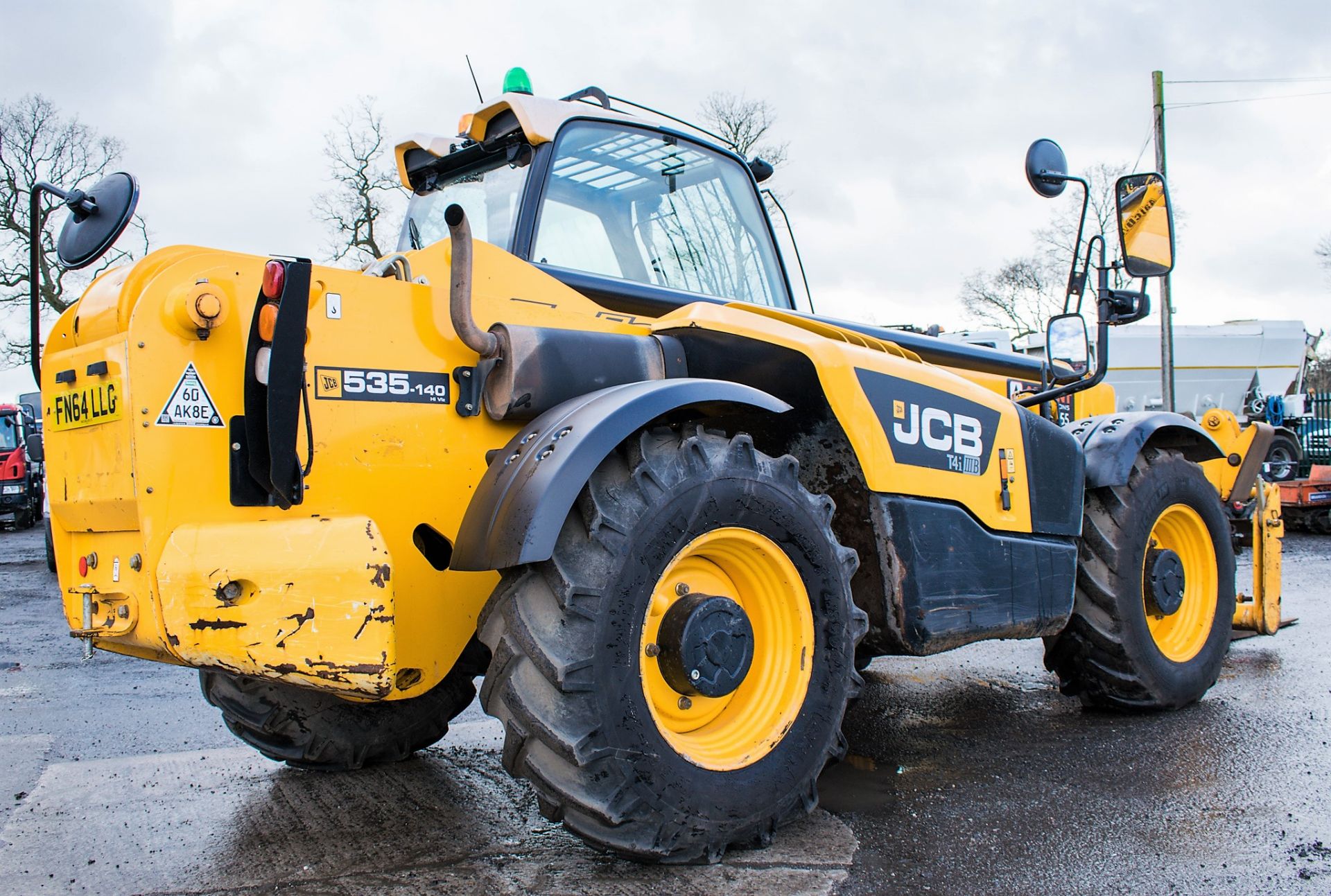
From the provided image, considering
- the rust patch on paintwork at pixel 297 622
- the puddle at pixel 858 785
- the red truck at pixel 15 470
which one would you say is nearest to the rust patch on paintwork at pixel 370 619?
the rust patch on paintwork at pixel 297 622

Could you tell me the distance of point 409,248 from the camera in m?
4.55

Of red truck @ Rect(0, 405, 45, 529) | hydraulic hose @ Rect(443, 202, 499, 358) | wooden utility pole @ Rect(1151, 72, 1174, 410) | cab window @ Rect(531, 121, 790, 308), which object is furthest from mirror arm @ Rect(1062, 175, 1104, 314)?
red truck @ Rect(0, 405, 45, 529)

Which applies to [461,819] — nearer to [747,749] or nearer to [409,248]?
[747,749]

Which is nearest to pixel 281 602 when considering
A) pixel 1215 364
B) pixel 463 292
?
pixel 463 292

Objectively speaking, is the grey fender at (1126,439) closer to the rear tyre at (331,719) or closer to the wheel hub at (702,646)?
the wheel hub at (702,646)

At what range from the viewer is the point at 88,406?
302 cm

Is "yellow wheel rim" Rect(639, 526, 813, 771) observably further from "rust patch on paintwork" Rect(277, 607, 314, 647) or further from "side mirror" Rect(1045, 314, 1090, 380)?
"side mirror" Rect(1045, 314, 1090, 380)

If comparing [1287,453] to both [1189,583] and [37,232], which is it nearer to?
[1189,583]

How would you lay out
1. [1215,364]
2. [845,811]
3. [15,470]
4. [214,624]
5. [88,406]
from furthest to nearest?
1. [1215,364]
2. [15,470]
3. [845,811]
4. [88,406]
5. [214,624]

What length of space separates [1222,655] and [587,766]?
3.75 metres

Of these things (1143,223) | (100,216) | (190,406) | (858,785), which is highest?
(100,216)

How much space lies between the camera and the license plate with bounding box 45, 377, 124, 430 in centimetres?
287

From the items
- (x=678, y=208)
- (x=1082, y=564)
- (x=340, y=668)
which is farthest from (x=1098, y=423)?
(x=340, y=668)

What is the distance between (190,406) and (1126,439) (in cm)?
390
